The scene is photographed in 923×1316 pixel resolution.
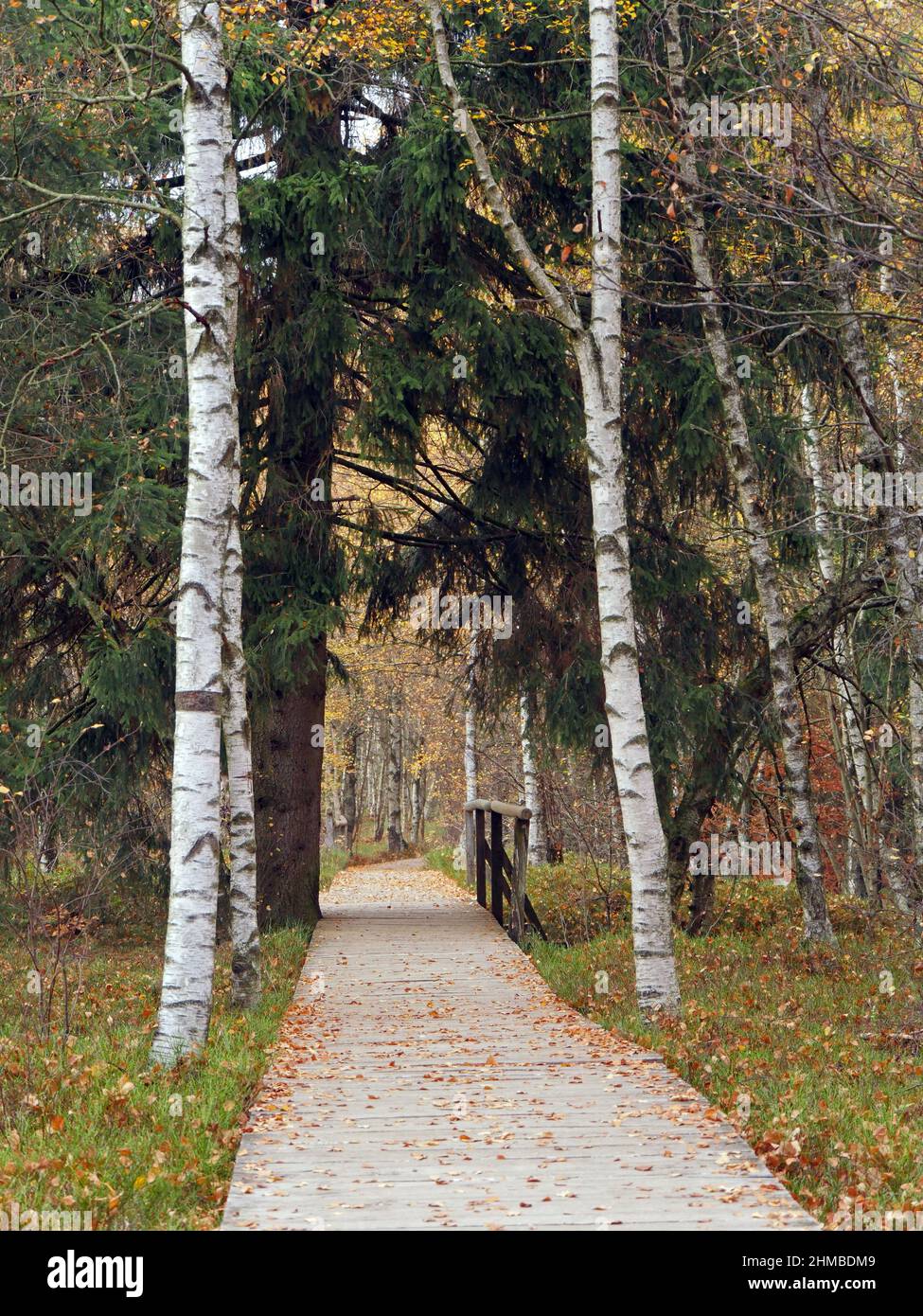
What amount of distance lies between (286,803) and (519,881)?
266cm

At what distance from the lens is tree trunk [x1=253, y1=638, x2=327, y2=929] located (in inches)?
545

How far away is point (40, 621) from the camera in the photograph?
41.3 feet

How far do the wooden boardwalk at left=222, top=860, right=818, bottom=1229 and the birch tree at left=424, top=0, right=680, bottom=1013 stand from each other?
853 millimetres

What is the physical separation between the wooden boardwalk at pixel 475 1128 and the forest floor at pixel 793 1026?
0.23 m

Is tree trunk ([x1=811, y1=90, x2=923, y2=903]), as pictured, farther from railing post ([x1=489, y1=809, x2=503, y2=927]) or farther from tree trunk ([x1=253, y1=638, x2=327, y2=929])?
tree trunk ([x1=253, y1=638, x2=327, y2=929])

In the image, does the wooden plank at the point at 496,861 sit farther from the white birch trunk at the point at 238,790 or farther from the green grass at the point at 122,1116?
the green grass at the point at 122,1116

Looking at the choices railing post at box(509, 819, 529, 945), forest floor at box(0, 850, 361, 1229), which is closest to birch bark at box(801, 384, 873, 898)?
railing post at box(509, 819, 529, 945)

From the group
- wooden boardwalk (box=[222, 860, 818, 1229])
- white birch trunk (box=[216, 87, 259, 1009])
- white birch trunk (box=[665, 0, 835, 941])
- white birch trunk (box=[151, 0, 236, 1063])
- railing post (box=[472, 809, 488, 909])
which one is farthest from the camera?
railing post (box=[472, 809, 488, 909])

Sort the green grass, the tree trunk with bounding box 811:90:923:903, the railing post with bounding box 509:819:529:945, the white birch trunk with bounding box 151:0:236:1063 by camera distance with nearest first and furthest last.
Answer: the green grass, the white birch trunk with bounding box 151:0:236:1063, the tree trunk with bounding box 811:90:923:903, the railing post with bounding box 509:819:529:945

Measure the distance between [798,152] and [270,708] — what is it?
7075 millimetres

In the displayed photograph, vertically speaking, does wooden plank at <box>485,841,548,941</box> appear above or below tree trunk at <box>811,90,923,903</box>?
below

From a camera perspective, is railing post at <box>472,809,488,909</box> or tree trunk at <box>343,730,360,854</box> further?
tree trunk at <box>343,730,360,854</box>
